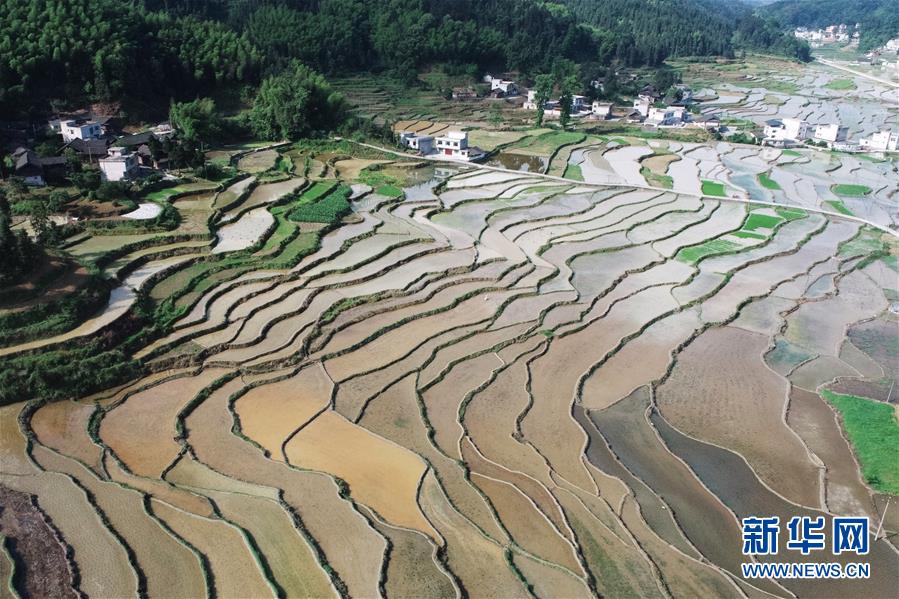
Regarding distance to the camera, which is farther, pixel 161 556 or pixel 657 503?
pixel 657 503

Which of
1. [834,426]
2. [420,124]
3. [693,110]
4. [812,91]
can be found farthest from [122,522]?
[812,91]

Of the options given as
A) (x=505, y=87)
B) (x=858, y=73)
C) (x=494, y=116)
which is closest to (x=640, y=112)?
(x=505, y=87)

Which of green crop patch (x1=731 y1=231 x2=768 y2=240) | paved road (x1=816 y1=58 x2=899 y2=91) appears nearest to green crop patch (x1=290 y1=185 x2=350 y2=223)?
green crop patch (x1=731 y1=231 x2=768 y2=240)

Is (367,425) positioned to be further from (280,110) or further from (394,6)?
(394,6)

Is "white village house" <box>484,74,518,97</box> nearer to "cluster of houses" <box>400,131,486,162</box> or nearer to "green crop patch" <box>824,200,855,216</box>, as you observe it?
"cluster of houses" <box>400,131,486,162</box>

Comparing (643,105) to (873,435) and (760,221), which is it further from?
(873,435)
